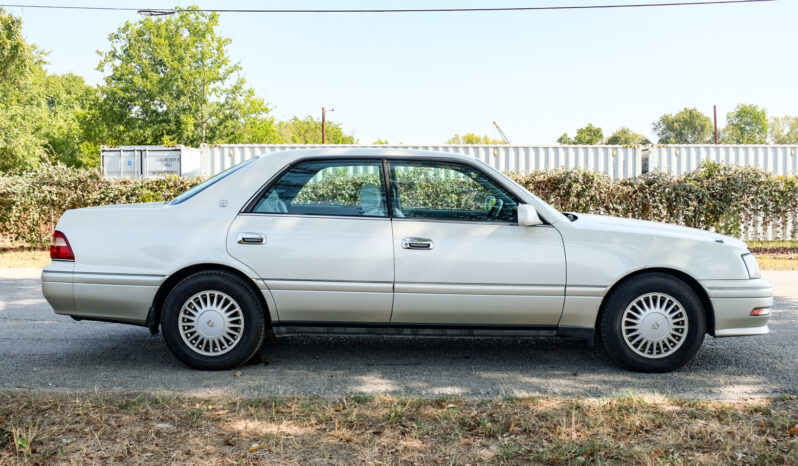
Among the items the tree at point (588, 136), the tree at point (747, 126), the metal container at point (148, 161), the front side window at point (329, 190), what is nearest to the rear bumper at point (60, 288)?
the front side window at point (329, 190)

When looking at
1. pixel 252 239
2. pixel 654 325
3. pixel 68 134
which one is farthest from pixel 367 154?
pixel 68 134

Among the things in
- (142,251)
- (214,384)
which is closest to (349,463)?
(214,384)

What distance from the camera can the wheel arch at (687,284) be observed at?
15.5 ft

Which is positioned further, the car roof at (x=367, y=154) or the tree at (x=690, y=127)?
the tree at (x=690, y=127)

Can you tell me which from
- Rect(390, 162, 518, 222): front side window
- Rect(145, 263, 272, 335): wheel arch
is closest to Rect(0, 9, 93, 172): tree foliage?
Rect(145, 263, 272, 335): wheel arch

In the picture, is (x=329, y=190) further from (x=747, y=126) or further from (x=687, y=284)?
(x=747, y=126)

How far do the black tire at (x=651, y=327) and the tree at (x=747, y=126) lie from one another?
99.5 m

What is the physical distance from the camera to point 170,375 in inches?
183

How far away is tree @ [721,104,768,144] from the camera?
9412 cm

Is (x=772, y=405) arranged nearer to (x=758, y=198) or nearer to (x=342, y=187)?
(x=342, y=187)

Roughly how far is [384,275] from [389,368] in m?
0.74

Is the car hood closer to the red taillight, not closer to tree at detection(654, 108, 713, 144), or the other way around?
the red taillight

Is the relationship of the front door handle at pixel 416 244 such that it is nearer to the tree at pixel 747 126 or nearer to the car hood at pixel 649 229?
the car hood at pixel 649 229

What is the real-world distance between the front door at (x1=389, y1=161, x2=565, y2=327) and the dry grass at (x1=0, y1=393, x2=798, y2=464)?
0.79 m
